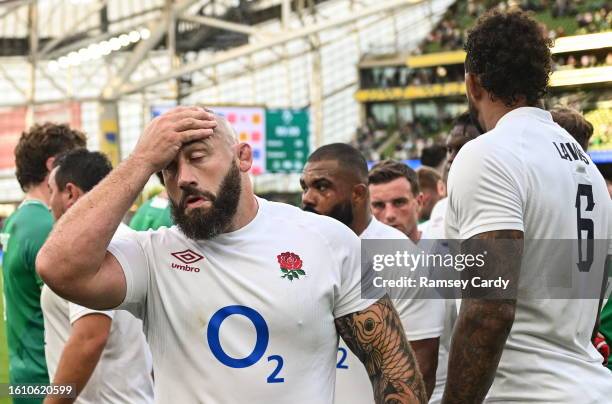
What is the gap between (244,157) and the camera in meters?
3.22

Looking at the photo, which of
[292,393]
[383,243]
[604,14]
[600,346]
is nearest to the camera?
[292,393]

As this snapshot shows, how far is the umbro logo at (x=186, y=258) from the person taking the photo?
3090 millimetres

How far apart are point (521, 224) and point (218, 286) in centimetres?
92

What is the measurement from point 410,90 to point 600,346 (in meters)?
38.5

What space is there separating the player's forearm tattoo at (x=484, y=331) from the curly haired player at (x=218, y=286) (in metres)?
0.14

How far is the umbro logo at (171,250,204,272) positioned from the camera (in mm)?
3090

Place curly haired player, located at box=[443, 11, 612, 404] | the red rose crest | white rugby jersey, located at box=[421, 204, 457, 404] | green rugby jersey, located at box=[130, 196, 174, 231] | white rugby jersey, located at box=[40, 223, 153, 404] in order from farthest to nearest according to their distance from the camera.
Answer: green rugby jersey, located at box=[130, 196, 174, 231] → white rugby jersey, located at box=[421, 204, 457, 404] → white rugby jersey, located at box=[40, 223, 153, 404] → curly haired player, located at box=[443, 11, 612, 404] → the red rose crest

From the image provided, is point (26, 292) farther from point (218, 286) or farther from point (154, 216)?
point (218, 286)

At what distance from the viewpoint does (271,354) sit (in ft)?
9.99

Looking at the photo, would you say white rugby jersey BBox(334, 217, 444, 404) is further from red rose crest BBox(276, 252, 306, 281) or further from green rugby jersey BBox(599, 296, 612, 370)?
red rose crest BBox(276, 252, 306, 281)

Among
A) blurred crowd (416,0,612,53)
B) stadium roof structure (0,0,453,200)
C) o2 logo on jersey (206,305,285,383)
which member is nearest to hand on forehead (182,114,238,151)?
o2 logo on jersey (206,305,285,383)

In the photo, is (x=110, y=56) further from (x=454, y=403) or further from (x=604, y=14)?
(x=454, y=403)

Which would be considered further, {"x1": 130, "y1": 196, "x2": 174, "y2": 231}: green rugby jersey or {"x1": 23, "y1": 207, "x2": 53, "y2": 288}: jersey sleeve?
{"x1": 130, "y1": 196, "x2": 174, "y2": 231}: green rugby jersey

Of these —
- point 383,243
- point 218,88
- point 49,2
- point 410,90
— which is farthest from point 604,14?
point 383,243
